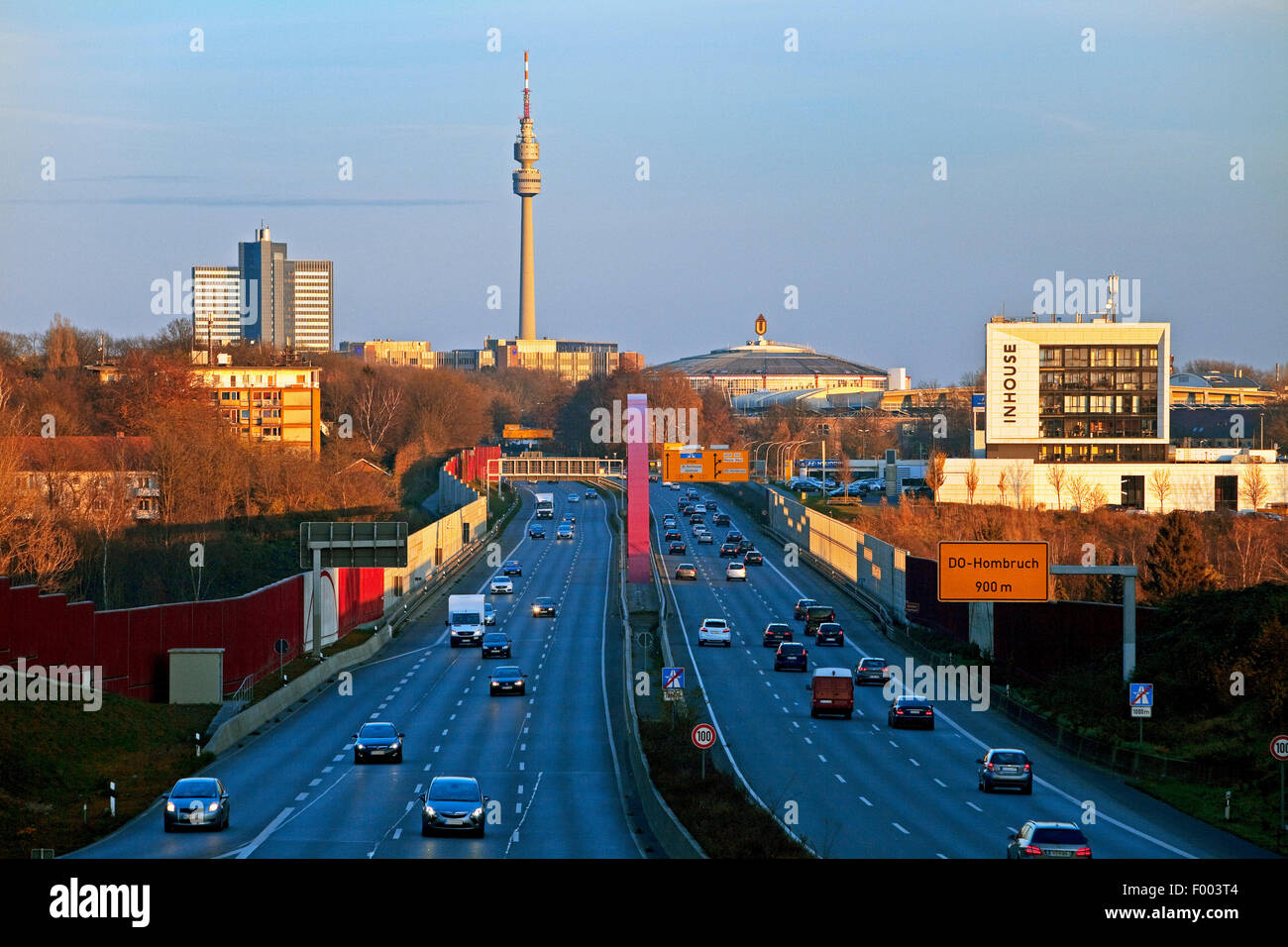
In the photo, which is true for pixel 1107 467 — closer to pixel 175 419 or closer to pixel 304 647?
pixel 175 419

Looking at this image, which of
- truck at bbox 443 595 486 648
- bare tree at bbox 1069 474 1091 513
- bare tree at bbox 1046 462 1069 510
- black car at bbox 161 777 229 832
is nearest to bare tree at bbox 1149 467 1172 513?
bare tree at bbox 1069 474 1091 513

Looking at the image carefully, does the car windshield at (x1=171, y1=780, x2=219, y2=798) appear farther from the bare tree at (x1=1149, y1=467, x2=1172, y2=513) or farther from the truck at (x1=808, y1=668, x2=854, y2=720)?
the bare tree at (x1=1149, y1=467, x2=1172, y2=513)

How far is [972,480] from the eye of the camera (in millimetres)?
113438

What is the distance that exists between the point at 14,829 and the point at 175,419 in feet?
261

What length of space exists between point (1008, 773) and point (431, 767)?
467 inches

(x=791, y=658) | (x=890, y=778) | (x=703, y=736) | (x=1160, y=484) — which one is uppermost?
(x=1160, y=484)

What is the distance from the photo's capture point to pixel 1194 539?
2382 inches

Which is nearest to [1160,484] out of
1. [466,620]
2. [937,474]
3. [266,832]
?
[937,474]

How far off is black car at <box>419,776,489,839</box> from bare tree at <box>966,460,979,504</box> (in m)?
91.9

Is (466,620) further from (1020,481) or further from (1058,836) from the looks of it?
(1020,481)
